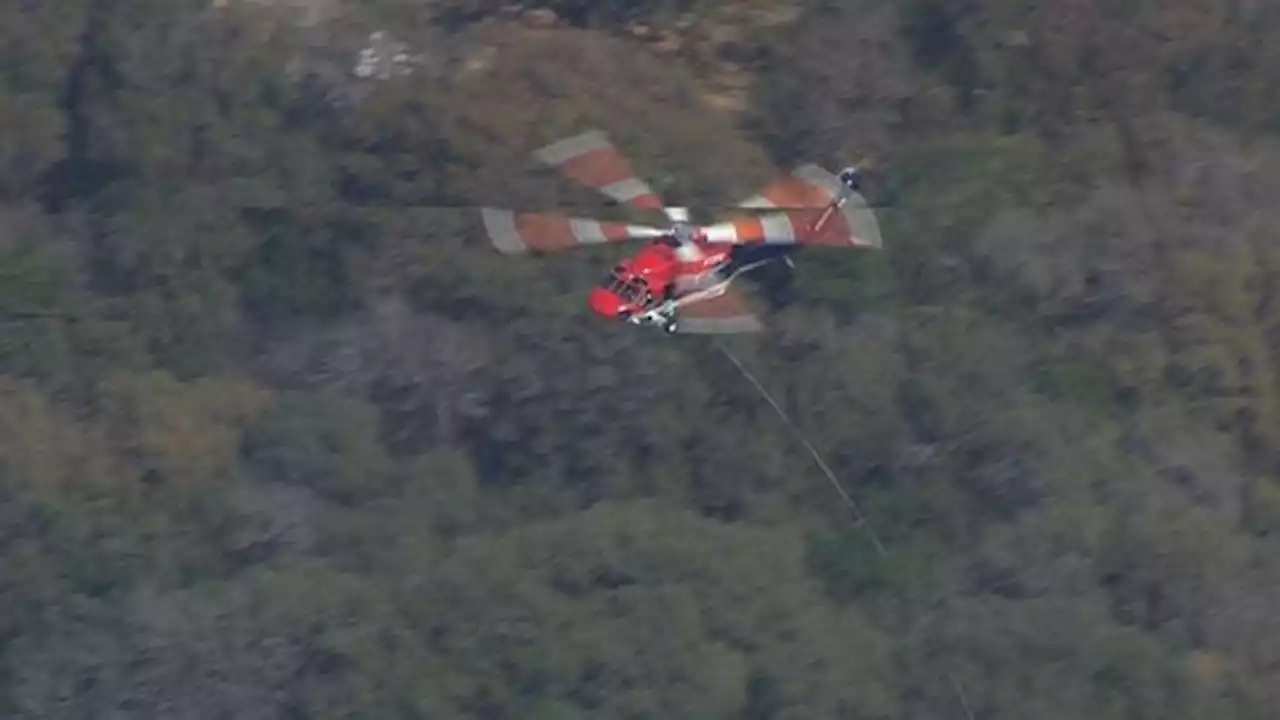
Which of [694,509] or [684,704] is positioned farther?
[694,509]

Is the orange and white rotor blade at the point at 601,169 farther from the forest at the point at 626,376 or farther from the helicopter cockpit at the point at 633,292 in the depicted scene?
the forest at the point at 626,376

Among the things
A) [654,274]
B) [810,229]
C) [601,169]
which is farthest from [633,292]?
[810,229]

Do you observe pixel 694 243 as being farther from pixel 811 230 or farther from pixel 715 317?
pixel 811 230

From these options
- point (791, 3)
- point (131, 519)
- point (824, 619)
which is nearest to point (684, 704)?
point (824, 619)

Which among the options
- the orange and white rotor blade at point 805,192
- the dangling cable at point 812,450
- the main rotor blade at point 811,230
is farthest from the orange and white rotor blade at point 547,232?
the dangling cable at point 812,450

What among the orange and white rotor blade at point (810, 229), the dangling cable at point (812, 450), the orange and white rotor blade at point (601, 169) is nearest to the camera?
the orange and white rotor blade at point (601, 169)

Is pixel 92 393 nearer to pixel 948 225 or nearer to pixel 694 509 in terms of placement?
pixel 694 509
